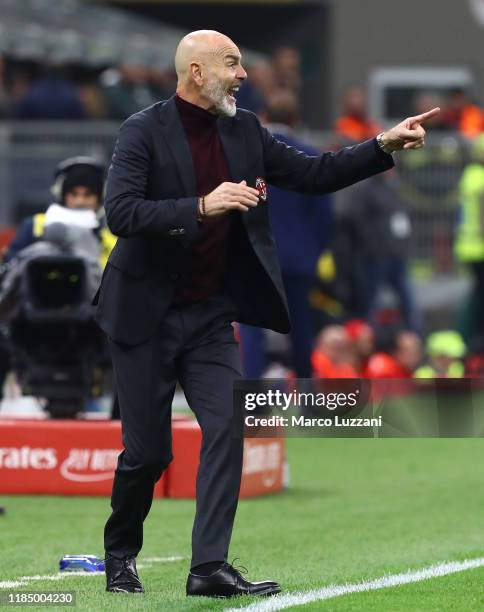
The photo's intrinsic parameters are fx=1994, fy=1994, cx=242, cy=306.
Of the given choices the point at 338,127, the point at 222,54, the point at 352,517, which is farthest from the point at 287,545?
the point at 338,127

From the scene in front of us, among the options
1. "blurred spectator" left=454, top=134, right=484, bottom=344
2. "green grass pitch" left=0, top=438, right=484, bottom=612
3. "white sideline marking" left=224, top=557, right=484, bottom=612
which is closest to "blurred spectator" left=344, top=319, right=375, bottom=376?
"blurred spectator" left=454, top=134, right=484, bottom=344

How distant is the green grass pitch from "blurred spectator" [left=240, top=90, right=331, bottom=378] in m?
1.07

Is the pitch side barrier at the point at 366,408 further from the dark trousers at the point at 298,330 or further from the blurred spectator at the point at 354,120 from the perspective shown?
the blurred spectator at the point at 354,120

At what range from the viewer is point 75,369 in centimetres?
1207

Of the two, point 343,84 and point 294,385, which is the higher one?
point 343,84

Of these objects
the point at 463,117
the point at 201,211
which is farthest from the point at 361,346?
the point at 201,211

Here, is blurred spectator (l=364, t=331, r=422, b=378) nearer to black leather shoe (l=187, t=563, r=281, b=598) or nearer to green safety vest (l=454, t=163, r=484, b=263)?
green safety vest (l=454, t=163, r=484, b=263)

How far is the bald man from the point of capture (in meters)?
7.49

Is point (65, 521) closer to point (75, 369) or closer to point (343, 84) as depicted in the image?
point (75, 369)

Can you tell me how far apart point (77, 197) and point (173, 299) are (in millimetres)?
4339

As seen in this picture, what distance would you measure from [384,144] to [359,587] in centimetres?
174

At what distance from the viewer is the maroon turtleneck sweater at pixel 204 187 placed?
24.8ft

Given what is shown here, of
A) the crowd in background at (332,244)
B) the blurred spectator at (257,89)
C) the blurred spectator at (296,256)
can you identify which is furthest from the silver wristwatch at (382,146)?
the blurred spectator at (257,89)

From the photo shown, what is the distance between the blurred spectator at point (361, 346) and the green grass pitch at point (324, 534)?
3.20 meters
